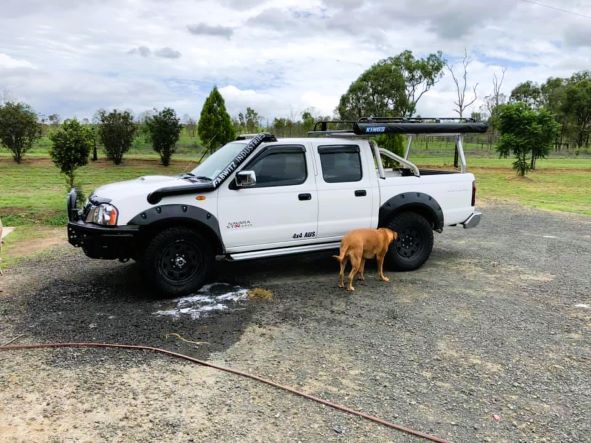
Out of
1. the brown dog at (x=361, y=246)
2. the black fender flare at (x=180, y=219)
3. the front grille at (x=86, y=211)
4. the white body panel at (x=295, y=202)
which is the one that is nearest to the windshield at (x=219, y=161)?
the white body panel at (x=295, y=202)

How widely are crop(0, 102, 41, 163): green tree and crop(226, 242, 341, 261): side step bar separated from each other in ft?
71.3

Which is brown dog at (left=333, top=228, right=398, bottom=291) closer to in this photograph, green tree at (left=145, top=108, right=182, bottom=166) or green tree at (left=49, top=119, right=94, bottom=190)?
green tree at (left=49, top=119, right=94, bottom=190)

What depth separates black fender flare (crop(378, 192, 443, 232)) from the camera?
6711 mm

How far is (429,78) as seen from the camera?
48.6 m

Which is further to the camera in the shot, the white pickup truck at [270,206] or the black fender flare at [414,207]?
the black fender flare at [414,207]

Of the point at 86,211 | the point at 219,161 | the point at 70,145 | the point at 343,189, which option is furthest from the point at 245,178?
the point at 70,145

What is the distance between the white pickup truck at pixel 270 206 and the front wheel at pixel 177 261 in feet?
0.04

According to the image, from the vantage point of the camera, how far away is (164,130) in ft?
78.4

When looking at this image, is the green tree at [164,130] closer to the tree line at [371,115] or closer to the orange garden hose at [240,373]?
the tree line at [371,115]

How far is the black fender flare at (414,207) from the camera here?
6.71 m

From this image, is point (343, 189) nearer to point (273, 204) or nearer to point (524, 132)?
point (273, 204)

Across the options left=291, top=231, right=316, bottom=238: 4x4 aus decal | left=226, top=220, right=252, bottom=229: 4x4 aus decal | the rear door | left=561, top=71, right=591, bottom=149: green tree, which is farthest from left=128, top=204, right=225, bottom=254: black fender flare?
left=561, top=71, right=591, bottom=149: green tree

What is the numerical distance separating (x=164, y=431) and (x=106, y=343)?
5.16 feet

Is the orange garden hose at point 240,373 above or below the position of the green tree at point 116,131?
below
